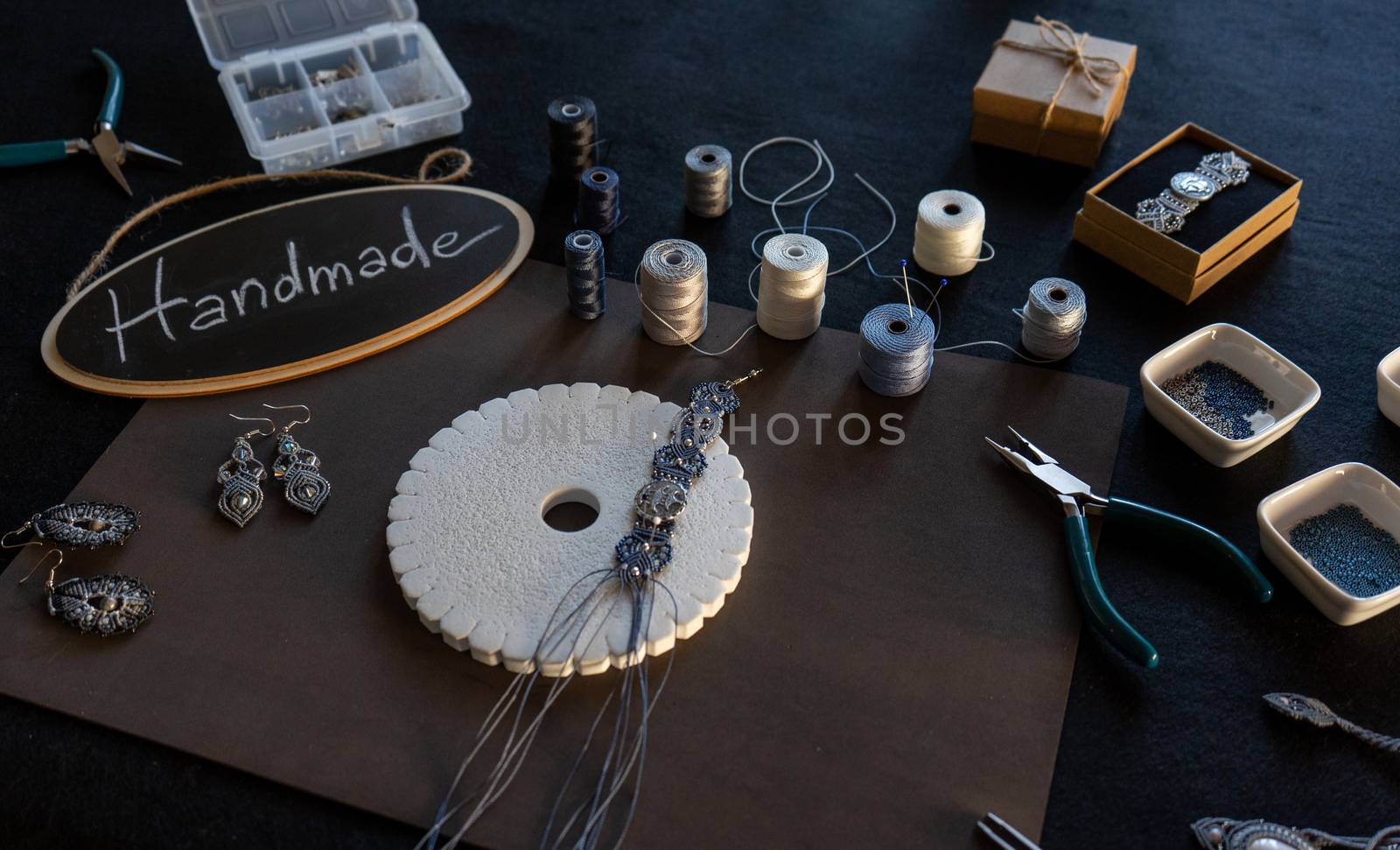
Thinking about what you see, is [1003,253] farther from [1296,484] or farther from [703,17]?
[703,17]

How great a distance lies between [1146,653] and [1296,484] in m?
0.31

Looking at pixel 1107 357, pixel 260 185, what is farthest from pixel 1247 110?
pixel 260 185

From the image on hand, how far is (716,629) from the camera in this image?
4.17 feet

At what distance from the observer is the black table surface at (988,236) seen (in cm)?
117

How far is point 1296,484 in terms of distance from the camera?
1322 millimetres

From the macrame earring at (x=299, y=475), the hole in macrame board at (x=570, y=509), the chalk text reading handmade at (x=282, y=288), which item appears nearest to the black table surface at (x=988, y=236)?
the chalk text reading handmade at (x=282, y=288)

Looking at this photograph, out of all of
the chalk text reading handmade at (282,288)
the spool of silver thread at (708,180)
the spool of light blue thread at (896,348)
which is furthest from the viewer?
the spool of silver thread at (708,180)

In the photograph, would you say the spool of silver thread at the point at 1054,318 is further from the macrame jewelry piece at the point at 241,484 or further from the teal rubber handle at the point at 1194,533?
the macrame jewelry piece at the point at 241,484

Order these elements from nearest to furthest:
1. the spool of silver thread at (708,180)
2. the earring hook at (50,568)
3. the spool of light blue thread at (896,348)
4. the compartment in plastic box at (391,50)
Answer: the earring hook at (50,568) < the spool of light blue thread at (896,348) < the spool of silver thread at (708,180) < the compartment in plastic box at (391,50)

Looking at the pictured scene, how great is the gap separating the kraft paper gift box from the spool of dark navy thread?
0.62m

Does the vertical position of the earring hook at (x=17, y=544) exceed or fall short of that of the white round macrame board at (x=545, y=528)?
it falls short

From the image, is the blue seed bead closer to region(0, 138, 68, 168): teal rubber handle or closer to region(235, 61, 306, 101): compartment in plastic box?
region(235, 61, 306, 101): compartment in plastic box

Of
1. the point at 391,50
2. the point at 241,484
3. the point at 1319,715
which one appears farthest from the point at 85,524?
the point at 1319,715

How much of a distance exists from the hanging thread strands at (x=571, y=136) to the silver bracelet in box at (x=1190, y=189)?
2.79ft
